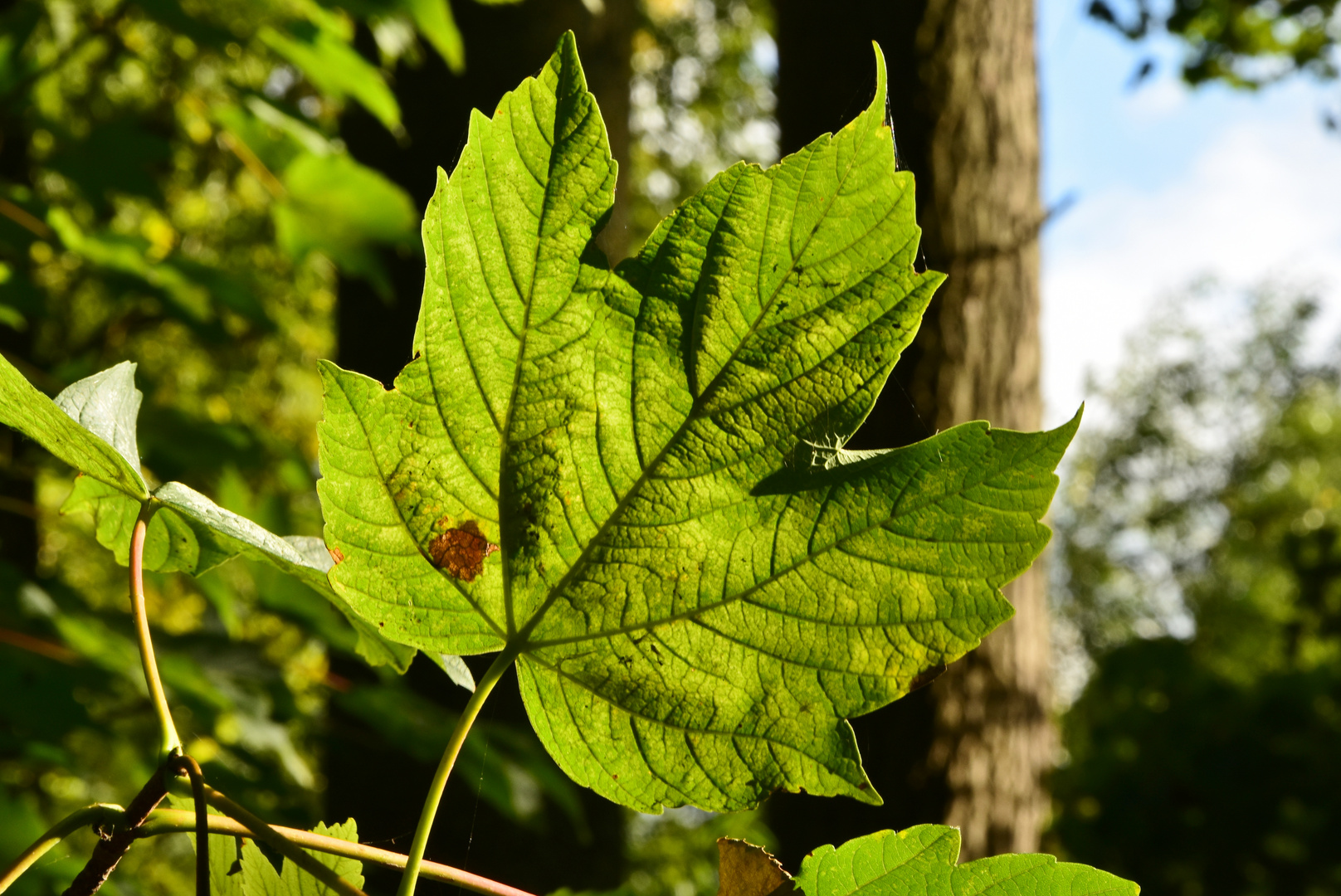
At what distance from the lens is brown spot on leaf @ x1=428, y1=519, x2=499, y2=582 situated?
390 millimetres

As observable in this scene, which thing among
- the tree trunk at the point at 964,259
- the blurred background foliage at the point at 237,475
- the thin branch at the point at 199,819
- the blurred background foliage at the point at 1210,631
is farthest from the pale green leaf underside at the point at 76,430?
the blurred background foliage at the point at 1210,631

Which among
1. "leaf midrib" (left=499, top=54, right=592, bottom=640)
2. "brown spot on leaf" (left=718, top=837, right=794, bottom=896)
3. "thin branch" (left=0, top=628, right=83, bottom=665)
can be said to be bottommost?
"brown spot on leaf" (left=718, top=837, right=794, bottom=896)

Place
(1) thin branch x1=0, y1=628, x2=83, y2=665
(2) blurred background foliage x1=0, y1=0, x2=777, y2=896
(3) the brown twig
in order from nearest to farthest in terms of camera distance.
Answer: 1. (3) the brown twig
2. (1) thin branch x1=0, y1=628, x2=83, y2=665
3. (2) blurred background foliage x1=0, y1=0, x2=777, y2=896

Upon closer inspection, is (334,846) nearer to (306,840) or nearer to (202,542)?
(306,840)

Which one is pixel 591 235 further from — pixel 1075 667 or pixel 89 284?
pixel 1075 667

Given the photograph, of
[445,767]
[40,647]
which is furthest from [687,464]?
[40,647]

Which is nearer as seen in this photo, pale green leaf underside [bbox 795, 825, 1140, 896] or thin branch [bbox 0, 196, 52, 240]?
pale green leaf underside [bbox 795, 825, 1140, 896]

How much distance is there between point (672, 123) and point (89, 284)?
12.2 ft

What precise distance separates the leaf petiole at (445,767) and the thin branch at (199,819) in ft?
0.22

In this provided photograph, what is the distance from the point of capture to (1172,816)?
700 centimetres

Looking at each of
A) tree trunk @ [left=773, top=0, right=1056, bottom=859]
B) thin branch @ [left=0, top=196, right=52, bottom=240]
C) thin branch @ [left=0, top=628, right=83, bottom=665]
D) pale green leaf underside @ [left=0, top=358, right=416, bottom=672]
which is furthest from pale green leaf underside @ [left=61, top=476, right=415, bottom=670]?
tree trunk @ [left=773, top=0, right=1056, bottom=859]

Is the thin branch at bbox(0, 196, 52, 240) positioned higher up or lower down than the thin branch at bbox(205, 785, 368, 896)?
higher up

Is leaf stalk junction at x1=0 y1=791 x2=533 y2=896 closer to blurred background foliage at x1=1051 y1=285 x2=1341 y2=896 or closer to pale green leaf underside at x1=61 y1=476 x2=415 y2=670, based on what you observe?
pale green leaf underside at x1=61 y1=476 x2=415 y2=670

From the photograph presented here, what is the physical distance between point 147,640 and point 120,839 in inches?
3.5
